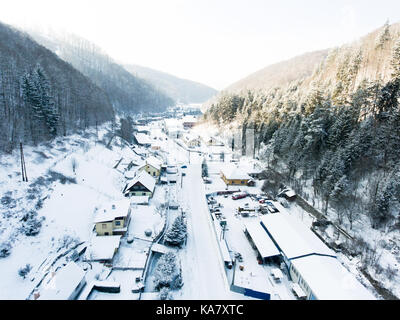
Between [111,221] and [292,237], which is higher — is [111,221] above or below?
above

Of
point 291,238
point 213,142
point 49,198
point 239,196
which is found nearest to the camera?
point 291,238

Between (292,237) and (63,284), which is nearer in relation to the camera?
(63,284)

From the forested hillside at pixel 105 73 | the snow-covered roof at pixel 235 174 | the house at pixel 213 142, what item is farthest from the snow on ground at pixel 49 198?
the forested hillside at pixel 105 73

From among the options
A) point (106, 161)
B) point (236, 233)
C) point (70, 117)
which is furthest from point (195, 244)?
point (70, 117)

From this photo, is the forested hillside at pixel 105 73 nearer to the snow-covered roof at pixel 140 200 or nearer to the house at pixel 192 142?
the house at pixel 192 142

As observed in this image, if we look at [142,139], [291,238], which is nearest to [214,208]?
[291,238]

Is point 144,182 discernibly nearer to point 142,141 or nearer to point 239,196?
point 239,196

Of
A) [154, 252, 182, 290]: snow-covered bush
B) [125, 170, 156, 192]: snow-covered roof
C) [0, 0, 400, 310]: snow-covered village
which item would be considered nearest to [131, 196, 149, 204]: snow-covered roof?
[0, 0, 400, 310]: snow-covered village
